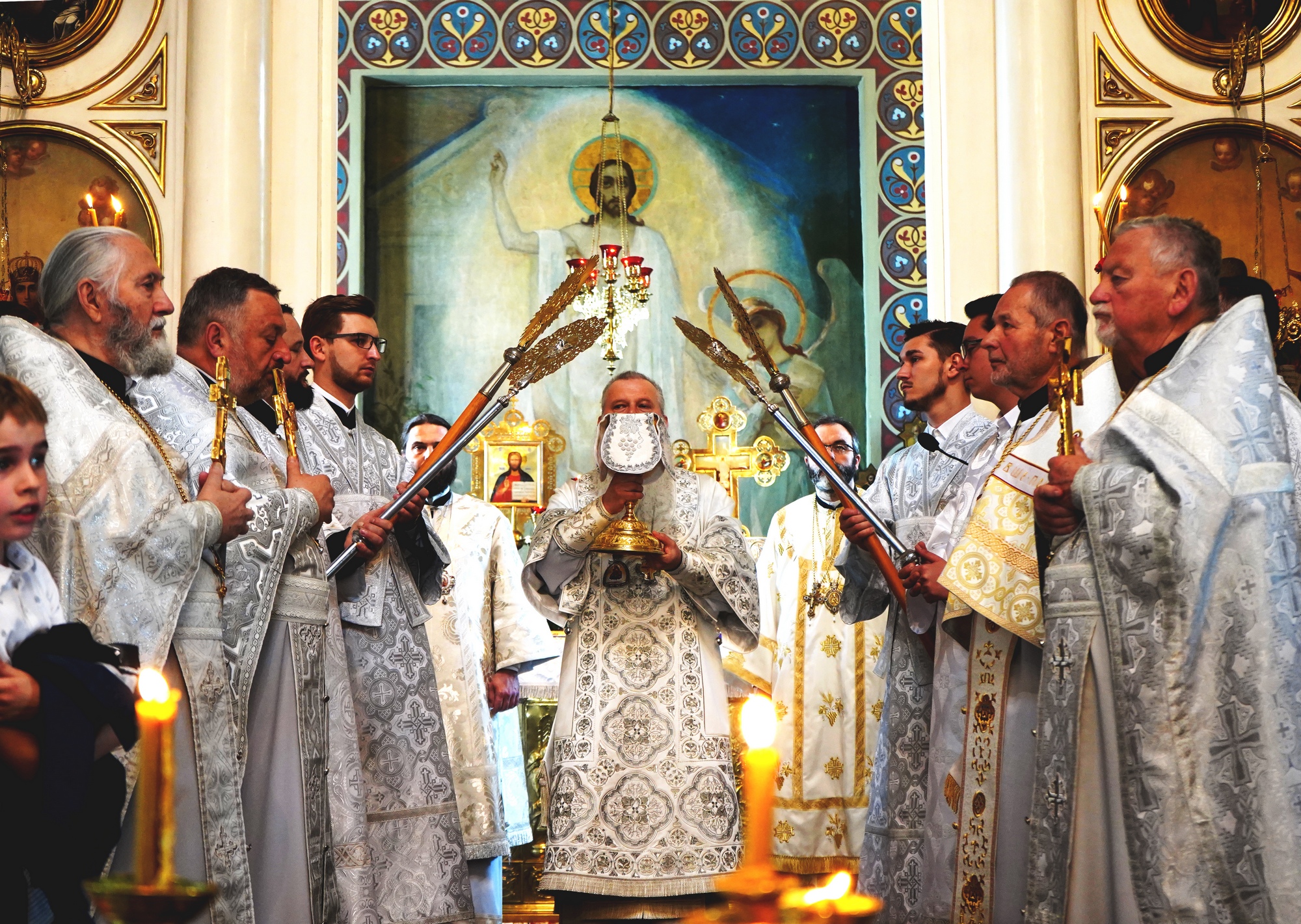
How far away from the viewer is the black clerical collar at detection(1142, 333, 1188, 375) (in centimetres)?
389

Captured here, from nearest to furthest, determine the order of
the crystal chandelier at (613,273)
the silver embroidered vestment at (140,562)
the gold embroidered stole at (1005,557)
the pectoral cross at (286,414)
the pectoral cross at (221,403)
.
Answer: the silver embroidered vestment at (140,562), the pectoral cross at (221,403), the gold embroidered stole at (1005,557), the pectoral cross at (286,414), the crystal chandelier at (613,273)

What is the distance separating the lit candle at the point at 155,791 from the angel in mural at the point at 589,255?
8145mm

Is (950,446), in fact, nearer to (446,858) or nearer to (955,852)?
(955,852)

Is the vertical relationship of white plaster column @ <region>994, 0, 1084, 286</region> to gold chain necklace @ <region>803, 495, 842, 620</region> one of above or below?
above

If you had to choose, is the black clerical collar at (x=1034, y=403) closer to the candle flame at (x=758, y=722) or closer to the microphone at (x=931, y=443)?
the microphone at (x=931, y=443)

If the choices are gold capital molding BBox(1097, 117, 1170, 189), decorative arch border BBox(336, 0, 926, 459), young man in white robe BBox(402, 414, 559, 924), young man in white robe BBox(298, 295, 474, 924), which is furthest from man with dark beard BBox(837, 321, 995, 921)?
decorative arch border BBox(336, 0, 926, 459)

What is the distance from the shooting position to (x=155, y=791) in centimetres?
145

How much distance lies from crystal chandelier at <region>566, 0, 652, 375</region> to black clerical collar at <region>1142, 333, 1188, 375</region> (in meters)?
4.99

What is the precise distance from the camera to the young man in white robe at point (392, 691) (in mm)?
5078

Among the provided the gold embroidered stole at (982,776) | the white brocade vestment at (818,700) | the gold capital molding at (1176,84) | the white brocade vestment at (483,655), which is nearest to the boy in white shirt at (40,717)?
the gold embroidered stole at (982,776)

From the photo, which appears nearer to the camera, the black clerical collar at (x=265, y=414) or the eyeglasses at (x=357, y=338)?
the black clerical collar at (x=265, y=414)

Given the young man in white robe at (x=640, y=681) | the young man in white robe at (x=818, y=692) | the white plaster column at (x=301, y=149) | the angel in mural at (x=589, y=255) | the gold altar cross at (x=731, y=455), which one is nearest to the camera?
the young man in white robe at (x=640, y=681)

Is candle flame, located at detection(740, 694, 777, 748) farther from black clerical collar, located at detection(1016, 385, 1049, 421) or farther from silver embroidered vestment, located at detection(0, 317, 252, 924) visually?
black clerical collar, located at detection(1016, 385, 1049, 421)

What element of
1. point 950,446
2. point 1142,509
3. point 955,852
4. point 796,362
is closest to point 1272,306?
point 950,446
